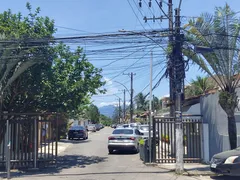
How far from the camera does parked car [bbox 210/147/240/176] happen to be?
11.0 metres

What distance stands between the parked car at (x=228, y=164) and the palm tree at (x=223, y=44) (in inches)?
90.4

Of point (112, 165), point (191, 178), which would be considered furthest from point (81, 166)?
point (191, 178)

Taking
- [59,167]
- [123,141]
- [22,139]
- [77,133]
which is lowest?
[59,167]

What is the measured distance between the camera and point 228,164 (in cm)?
1111

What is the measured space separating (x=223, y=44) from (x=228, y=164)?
5.24 metres

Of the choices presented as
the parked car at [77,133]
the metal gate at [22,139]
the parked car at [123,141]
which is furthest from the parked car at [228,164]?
the parked car at [77,133]

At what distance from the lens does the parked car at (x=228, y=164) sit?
10953 millimetres

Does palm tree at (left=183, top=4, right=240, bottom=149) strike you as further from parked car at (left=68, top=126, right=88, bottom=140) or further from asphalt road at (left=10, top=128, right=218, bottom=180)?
parked car at (left=68, top=126, right=88, bottom=140)

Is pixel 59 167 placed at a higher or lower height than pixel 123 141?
lower

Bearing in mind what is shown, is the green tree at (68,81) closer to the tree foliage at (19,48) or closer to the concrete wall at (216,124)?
the tree foliage at (19,48)

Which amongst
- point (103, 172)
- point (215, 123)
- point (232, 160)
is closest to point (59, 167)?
point (103, 172)

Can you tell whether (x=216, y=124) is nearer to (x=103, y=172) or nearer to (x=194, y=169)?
(x=194, y=169)

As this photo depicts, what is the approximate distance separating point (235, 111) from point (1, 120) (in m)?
10.1

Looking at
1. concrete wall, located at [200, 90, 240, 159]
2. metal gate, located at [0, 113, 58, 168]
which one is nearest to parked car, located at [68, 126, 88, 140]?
metal gate, located at [0, 113, 58, 168]
